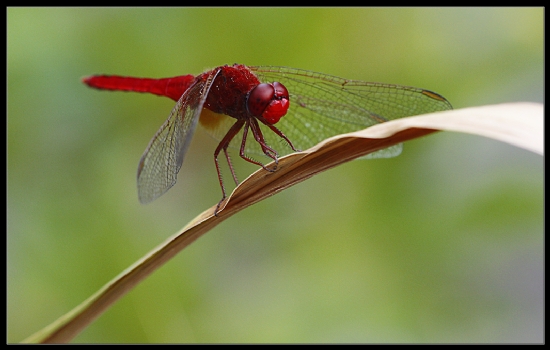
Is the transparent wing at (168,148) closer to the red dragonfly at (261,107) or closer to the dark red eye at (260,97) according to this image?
the red dragonfly at (261,107)

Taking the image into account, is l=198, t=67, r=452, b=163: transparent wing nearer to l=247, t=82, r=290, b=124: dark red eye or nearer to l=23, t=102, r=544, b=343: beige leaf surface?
l=247, t=82, r=290, b=124: dark red eye

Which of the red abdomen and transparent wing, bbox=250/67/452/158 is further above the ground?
the red abdomen

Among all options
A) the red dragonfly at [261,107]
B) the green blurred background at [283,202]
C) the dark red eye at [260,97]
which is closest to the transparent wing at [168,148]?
the red dragonfly at [261,107]

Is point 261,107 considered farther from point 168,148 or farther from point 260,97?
point 168,148

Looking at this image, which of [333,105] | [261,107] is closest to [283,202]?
[333,105]

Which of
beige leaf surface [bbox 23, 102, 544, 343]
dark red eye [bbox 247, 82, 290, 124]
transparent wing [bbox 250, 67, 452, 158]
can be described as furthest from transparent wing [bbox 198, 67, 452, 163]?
beige leaf surface [bbox 23, 102, 544, 343]

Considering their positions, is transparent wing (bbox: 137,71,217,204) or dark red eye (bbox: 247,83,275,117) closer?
transparent wing (bbox: 137,71,217,204)
